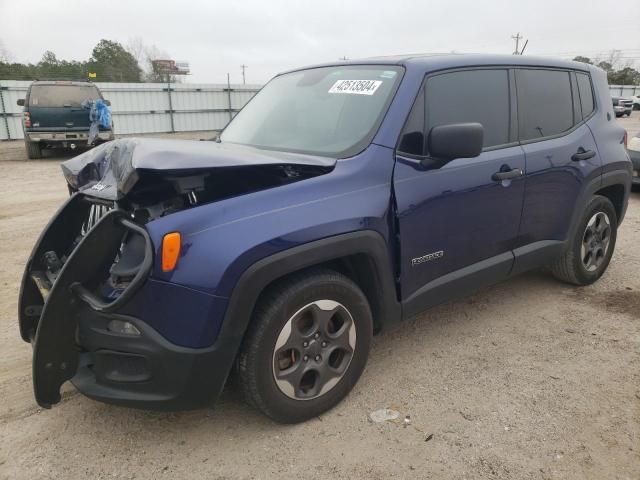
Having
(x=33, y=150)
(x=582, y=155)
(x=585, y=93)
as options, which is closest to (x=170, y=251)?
(x=582, y=155)

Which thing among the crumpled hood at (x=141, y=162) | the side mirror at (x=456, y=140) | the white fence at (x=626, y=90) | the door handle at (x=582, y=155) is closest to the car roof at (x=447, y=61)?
the side mirror at (x=456, y=140)

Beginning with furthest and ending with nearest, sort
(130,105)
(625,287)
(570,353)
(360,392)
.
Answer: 1. (130,105)
2. (625,287)
3. (570,353)
4. (360,392)

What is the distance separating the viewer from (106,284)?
2.26m

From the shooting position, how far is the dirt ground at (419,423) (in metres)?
2.33

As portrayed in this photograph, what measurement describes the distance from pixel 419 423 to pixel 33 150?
1370 cm

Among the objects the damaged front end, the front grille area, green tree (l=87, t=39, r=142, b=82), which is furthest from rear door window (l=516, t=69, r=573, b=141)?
green tree (l=87, t=39, r=142, b=82)

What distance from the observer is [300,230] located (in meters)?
2.34

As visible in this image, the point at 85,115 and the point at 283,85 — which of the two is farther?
the point at 85,115

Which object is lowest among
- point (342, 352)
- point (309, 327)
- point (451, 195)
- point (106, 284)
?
point (342, 352)

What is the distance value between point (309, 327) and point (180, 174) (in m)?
0.97

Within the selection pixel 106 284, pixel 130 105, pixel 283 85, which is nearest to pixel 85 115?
pixel 130 105

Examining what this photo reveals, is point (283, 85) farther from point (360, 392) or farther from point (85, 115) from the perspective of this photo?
point (85, 115)

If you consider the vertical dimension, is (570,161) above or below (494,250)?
above

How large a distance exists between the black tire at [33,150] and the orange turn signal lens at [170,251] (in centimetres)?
1307
